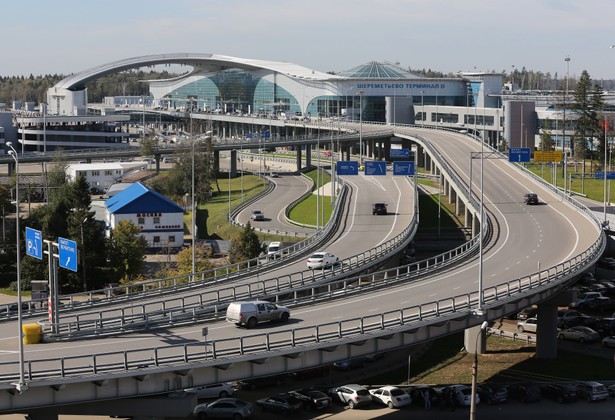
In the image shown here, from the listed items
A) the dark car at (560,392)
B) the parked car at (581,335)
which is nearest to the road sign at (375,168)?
the parked car at (581,335)

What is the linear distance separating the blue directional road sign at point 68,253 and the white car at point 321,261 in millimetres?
19343

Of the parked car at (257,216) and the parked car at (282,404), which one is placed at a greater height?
the parked car at (257,216)

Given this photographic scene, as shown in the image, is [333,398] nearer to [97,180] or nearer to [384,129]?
[97,180]

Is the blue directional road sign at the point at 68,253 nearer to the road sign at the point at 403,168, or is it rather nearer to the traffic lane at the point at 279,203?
the traffic lane at the point at 279,203

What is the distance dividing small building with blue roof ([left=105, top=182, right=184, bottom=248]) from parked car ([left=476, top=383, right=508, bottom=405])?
43.6m

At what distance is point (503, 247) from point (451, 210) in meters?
37.1

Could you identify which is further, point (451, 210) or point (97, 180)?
point (97, 180)

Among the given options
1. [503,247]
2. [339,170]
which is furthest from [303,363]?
[339,170]

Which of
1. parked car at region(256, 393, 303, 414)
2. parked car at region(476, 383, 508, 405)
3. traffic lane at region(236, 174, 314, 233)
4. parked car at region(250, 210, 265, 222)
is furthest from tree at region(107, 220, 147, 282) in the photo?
parked car at region(476, 383, 508, 405)

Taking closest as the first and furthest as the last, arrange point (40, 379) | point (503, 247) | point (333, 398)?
point (40, 379) → point (333, 398) → point (503, 247)

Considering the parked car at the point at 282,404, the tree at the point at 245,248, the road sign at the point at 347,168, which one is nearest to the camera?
the parked car at the point at 282,404

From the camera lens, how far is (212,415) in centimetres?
4038

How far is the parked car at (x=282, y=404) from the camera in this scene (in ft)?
136

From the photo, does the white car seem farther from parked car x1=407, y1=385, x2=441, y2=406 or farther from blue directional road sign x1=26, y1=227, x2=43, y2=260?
blue directional road sign x1=26, y1=227, x2=43, y2=260
